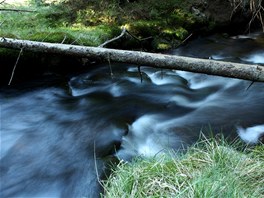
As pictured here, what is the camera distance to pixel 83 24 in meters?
9.22

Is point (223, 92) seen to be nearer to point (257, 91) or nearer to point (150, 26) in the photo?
point (257, 91)

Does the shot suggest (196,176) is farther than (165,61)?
No

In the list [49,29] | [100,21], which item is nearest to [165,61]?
[49,29]

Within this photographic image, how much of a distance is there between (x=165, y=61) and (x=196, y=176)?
1724 mm

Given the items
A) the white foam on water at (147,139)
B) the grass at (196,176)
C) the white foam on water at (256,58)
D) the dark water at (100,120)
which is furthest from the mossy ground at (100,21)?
the grass at (196,176)

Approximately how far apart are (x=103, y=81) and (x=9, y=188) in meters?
3.70

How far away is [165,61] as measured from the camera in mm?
4684

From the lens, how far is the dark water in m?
4.68

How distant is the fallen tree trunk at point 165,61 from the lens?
14.5 ft

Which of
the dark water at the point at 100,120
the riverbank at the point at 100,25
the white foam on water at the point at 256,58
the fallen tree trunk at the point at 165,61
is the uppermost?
the fallen tree trunk at the point at 165,61

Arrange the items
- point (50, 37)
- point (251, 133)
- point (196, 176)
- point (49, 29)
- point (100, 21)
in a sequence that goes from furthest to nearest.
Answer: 1. point (100, 21)
2. point (49, 29)
3. point (50, 37)
4. point (251, 133)
5. point (196, 176)

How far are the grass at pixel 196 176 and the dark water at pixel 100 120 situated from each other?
0.65 meters

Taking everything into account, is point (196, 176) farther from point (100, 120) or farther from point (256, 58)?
point (256, 58)

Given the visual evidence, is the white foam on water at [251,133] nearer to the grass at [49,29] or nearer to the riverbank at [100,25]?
the riverbank at [100,25]
